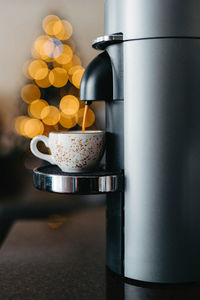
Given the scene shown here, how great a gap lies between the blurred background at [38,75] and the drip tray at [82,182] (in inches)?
81.7

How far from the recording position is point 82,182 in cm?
49

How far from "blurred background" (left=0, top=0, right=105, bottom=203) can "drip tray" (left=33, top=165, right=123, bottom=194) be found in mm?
2074

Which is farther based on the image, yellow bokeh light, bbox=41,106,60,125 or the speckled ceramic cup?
yellow bokeh light, bbox=41,106,60,125

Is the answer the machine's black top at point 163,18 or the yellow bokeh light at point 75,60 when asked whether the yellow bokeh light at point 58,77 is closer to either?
the yellow bokeh light at point 75,60

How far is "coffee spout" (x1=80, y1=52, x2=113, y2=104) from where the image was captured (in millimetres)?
525

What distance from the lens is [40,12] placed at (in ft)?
9.30

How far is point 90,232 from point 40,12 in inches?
97.1

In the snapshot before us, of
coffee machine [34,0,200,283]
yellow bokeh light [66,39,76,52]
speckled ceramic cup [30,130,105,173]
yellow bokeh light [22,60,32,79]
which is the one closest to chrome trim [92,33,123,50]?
coffee machine [34,0,200,283]

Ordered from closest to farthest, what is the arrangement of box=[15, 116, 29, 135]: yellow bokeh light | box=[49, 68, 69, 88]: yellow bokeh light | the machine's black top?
the machine's black top < box=[49, 68, 69, 88]: yellow bokeh light < box=[15, 116, 29, 135]: yellow bokeh light

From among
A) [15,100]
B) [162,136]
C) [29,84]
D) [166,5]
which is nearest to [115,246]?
[162,136]

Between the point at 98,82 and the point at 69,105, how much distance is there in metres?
2.11

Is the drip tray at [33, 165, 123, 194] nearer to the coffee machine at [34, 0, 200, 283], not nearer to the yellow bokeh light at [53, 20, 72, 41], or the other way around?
the coffee machine at [34, 0, 200, 283]

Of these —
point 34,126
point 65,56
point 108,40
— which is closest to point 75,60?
point 65,56

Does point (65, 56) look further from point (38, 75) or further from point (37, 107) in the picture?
point (37, 107)
